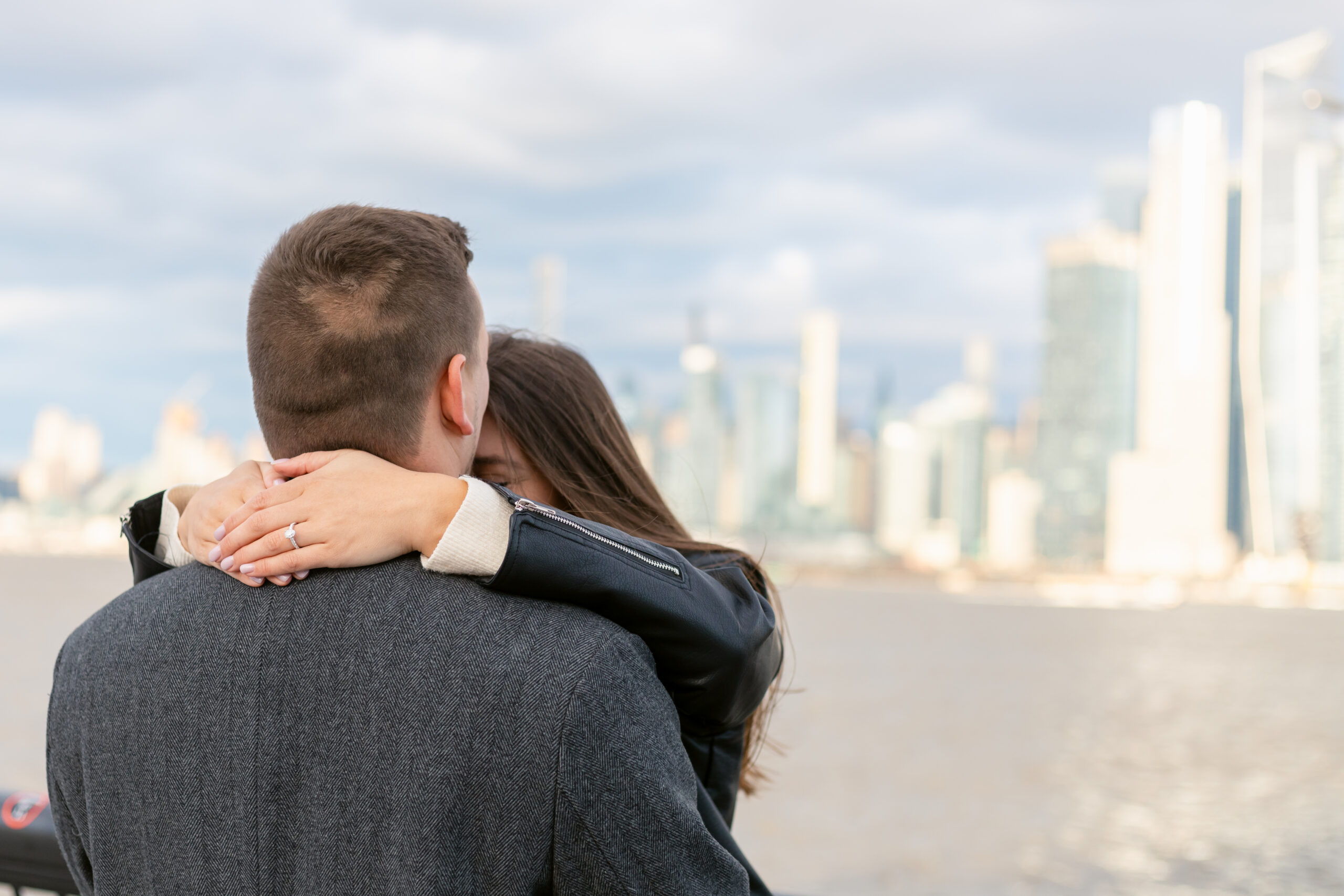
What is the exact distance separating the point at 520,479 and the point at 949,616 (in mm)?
87775

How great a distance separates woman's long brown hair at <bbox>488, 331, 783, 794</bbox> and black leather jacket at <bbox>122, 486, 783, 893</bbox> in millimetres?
308


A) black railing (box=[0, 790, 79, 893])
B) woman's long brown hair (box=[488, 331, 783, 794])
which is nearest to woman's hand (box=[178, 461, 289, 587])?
woman's long brown hair (box=[488, 331, 783, 794])

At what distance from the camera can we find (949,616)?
8631 cm

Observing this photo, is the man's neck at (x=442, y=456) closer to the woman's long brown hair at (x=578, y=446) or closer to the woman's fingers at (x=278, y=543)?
the woman's fingers at (x=278, y=543)

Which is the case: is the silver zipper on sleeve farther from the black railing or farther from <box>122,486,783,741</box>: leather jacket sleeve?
the black railing

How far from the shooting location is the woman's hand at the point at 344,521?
3.78ft

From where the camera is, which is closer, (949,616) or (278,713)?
(278,713)

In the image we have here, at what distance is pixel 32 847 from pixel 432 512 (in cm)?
115

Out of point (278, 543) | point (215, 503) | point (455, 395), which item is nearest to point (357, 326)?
point (455, 395)

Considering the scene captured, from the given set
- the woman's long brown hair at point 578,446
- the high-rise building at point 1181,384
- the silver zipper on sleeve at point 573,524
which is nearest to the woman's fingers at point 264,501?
the silver zipper on sleeve at point 573,524

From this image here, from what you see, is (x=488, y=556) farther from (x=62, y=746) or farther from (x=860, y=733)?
(x=860, y=733)

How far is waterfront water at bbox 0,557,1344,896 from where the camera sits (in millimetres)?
19969

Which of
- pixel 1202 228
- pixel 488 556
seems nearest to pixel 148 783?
pixel 488 556

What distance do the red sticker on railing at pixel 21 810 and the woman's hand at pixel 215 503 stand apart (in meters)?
0.72
